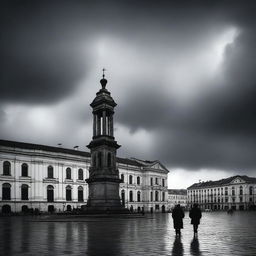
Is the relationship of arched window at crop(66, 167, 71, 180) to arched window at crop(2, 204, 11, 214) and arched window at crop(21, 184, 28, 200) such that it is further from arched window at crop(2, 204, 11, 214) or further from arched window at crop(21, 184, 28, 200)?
arched window at crop(2, 204, 11, 214)

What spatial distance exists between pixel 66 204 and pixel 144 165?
94.0ft

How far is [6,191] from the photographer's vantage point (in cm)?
6819

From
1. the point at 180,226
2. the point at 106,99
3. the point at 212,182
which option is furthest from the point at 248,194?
the point at 180,226

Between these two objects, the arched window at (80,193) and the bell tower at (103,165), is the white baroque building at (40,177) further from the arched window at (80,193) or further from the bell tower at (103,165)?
the bell tower at (103,165)

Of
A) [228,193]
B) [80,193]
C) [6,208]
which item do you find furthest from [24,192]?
[228,193]

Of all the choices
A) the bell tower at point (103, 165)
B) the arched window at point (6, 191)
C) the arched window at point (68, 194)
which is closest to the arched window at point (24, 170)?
the arched window at point (6, 191)

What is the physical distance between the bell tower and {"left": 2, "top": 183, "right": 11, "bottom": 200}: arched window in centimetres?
3178

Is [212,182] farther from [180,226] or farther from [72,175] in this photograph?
[180,226]

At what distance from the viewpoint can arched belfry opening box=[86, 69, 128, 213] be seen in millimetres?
39219

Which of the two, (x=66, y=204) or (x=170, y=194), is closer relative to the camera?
(x=66, y=204)

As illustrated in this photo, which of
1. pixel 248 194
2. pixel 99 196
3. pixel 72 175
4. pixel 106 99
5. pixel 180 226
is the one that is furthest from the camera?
pixel 248 194

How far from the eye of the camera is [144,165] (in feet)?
327

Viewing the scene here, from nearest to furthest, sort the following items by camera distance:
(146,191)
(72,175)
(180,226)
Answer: (180,226) → (72,175) → (146,191)

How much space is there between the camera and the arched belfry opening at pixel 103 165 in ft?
129
